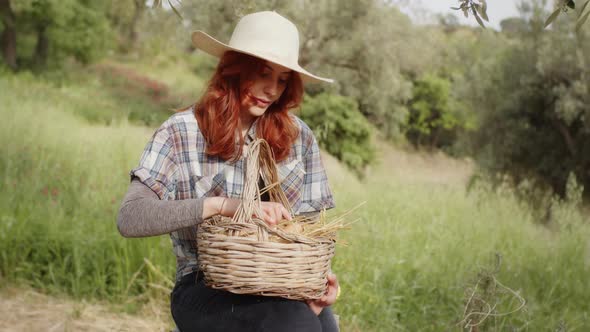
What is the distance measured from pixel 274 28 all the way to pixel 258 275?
93 centimetres

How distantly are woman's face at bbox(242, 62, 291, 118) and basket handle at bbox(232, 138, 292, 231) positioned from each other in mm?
241

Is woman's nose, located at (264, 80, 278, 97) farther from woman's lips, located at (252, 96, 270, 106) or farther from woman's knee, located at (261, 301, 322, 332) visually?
woman's knee, located at (261, 301, 322, 332)

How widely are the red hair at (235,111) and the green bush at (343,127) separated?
1395 centimetres

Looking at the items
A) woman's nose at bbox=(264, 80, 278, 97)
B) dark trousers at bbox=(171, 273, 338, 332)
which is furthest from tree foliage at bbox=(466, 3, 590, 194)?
dark trousers at bbox=(171, 273, 338, 332)

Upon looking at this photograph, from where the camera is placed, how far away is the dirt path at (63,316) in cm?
352

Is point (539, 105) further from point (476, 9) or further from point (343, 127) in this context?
point (476, 9)

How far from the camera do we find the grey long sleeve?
5.32ft

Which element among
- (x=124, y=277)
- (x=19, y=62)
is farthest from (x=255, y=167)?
(x=19, y=62)

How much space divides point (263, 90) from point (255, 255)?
2.58 feet

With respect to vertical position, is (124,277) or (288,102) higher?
(288,102)

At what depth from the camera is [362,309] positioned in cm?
370

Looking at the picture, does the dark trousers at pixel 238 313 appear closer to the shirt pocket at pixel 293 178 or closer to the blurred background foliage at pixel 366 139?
the shirt pocket at pixel 293 178

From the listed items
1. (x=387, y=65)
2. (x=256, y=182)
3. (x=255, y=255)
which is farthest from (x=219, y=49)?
(x=387, y=65)

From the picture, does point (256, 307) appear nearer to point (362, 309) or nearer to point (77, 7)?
point (362, 309)
